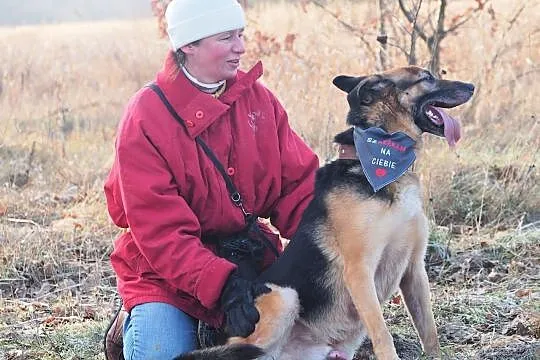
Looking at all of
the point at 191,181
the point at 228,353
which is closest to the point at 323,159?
the point at 191,181

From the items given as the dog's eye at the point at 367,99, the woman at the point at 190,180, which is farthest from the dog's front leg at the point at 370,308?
the dog's eye at the point at 367,99

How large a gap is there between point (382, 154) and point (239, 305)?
34.9 inches

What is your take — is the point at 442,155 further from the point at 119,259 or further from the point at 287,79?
the point at 119,259

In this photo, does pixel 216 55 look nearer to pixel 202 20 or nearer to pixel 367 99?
pixel 202 20

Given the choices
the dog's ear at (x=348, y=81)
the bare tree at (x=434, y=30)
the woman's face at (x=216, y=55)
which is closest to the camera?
the woman's face at (x=216, y=55)

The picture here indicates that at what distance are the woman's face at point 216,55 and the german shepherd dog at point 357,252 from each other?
0.52 meters

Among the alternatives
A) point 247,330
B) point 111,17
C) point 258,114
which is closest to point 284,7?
point 258,114

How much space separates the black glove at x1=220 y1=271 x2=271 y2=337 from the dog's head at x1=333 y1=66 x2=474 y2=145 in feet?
2.89

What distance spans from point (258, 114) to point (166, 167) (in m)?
0.55

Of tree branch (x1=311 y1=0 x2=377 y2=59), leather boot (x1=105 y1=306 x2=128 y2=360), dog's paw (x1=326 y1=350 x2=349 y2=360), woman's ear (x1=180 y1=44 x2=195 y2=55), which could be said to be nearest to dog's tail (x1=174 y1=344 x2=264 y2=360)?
dog's paw (x1=326 y1=350 x2=349 y2=360)

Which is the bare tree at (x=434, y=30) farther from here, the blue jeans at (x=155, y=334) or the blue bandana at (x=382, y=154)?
the blue jeans at (x=155, y=334)

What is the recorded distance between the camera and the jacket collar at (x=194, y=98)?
12.4 ft

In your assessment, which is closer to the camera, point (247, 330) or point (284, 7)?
point (247, 330)

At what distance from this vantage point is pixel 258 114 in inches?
159
